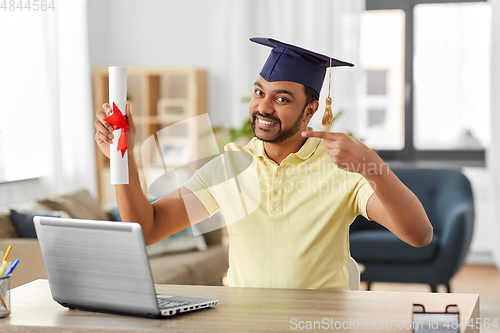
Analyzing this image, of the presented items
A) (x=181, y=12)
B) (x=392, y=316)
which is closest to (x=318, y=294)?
(x=392, y=316)

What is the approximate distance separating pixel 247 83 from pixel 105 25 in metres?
1.50

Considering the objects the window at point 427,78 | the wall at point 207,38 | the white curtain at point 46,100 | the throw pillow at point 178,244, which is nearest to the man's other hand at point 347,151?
the throw pillow at point 178,244

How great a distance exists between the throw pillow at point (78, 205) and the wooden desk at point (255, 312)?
6.62ft

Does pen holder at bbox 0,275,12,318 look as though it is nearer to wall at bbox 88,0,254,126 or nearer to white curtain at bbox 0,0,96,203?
white curtain at bbox 0,0,96,203

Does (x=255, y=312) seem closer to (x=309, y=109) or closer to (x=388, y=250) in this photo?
(x=309, y=109)

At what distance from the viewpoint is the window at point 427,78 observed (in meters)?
4.79

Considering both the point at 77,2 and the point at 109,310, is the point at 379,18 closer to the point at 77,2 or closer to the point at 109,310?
the point at 77,2

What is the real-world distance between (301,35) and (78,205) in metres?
2.48

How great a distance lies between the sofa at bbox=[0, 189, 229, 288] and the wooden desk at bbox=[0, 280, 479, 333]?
141 centimetres

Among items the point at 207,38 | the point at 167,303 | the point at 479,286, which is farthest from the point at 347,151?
the point at 207,38

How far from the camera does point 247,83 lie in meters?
5.04

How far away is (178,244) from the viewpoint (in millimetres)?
3484

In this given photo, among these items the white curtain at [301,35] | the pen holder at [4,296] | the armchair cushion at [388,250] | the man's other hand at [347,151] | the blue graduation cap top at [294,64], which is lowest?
the armchair cushion at [388,250]

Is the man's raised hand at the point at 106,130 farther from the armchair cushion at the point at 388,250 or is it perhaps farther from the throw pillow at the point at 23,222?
the armchair cushion at the point at 388,250
